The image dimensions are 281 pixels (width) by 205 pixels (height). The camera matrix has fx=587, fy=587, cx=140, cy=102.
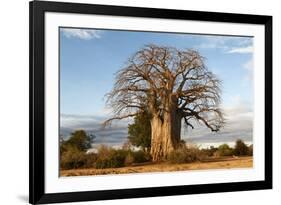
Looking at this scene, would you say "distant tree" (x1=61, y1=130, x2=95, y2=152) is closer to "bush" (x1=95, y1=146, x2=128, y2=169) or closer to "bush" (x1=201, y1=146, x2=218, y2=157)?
"bush" (x1=95, y1=146, x2=128, y2=169)

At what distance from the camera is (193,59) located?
183 centimetres

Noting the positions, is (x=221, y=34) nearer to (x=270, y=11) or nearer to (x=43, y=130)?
(x=270, y=11)

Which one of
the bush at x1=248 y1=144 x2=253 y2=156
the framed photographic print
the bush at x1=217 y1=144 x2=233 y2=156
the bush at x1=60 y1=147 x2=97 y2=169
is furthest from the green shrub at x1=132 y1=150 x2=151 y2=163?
the bush at x1=248 y1=144 x2=253 y2=156

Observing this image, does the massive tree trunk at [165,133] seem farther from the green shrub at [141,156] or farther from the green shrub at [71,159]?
the green shrub at [71,159]

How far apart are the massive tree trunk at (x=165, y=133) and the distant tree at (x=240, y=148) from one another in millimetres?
212

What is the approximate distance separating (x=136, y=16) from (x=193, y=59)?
0.76 ft

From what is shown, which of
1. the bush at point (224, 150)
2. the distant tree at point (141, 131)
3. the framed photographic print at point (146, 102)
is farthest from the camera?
the bush at point (224, 150)

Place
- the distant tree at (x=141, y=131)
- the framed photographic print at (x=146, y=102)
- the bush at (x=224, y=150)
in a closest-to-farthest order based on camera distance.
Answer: the framed photographic print at (x=146, y=102)
the distant tree at (x=141, y=131)
the bush at (x=224, y=150)

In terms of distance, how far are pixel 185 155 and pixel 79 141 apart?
341 millimetres

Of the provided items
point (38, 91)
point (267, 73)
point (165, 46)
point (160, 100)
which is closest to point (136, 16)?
point (165, 46)

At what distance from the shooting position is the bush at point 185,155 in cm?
180

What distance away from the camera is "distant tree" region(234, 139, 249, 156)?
1.89 metres

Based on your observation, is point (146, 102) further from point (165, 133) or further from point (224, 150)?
point (224, 150)

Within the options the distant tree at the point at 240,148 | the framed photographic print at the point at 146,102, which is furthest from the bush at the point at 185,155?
the distant tree at the point at 240,148
